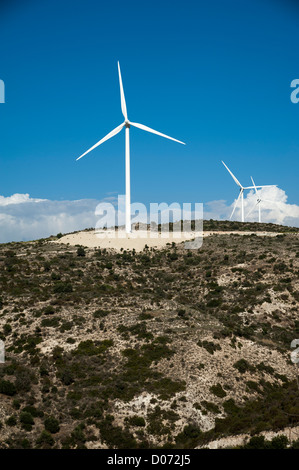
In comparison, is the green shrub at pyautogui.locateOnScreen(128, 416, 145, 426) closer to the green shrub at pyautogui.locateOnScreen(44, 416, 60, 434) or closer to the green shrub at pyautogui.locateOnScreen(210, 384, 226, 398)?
the green shrub at pyautogui.locateOnScreen(44, 416, 60, 434)

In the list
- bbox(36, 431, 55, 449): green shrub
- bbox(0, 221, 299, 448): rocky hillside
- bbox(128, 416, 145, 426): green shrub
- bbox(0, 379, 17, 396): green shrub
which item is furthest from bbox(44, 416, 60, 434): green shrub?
bbox(128, 416, 145, 426): green shrub

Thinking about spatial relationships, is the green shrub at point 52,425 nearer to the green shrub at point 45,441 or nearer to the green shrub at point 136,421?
the green shrub at point 45,441

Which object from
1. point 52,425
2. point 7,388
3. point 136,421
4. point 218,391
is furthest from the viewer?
point 218,391

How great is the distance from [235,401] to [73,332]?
20.5 metres

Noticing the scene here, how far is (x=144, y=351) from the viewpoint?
47.9 m

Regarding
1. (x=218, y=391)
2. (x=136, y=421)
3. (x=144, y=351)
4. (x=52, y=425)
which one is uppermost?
(x=144, y=351)

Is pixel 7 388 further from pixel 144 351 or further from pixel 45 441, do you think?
pixel 144 351

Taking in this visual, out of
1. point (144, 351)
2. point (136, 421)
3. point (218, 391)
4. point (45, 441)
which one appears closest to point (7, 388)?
point (45, 441)

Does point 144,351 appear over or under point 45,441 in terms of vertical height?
over

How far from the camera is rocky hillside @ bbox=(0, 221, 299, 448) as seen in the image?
3738cm
